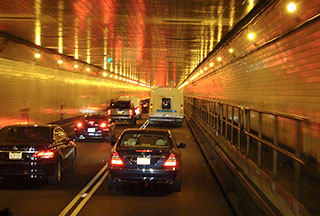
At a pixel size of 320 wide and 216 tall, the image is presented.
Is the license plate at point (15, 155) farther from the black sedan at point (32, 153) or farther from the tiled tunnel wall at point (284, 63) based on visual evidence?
the tiled tunnel wall at point (284, 63)

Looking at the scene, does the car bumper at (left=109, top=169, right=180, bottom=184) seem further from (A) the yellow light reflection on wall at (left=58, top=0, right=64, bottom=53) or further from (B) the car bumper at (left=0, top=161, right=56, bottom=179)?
(A) the yellow light reflection on wall at (left=58, top=0, right=64, bottom=53)

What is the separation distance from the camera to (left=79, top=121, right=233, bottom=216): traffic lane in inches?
254

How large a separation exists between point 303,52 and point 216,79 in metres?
17.3

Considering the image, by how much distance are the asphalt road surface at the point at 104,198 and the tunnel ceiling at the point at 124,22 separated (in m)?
5.53

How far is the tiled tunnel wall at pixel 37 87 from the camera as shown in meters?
18.4

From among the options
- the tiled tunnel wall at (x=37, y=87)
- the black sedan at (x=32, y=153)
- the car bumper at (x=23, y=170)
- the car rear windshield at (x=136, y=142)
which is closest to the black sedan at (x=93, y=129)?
the tiled tunnel wall at (x=37, y=87)

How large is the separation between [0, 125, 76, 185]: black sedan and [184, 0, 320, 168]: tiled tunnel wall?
5542mm

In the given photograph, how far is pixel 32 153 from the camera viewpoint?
786 cm

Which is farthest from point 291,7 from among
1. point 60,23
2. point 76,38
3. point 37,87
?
point 37,87

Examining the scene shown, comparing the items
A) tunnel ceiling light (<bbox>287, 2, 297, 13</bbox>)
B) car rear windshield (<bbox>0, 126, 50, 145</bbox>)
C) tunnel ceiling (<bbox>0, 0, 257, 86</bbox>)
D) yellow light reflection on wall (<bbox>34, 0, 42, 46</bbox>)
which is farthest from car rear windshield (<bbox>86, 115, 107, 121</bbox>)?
tunnel ceiling light (<bbox>287, 2, 297, 13</bbox>)

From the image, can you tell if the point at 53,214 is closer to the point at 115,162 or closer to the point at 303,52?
the point at 115,162

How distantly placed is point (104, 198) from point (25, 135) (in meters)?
2.81

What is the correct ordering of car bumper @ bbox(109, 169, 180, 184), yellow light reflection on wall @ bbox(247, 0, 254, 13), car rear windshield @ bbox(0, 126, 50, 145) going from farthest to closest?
1. yellow light reflection on wall @ bbox(247, 0, 254, 13)
2. car rear windshield @ bbox(0, 126, 50, 145)
3. car bumper @ bbox(109, 169, 180, 184)

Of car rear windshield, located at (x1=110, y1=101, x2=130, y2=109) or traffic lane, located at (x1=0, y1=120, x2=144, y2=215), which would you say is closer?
traffic lane, located at (x1=0, y1=120, x2=144, y2=215)
